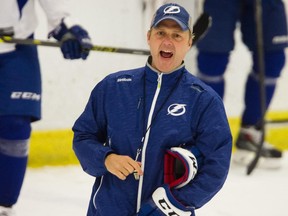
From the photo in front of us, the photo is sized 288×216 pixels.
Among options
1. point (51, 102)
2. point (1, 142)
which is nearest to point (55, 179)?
point (51, 102)

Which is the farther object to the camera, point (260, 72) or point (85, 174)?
point (260, 72)

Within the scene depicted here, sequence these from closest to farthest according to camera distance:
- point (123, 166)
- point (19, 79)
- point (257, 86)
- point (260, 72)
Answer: point (123, 166), point (19, 79), point (260, 72), point (257, 86)

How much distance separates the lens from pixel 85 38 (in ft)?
6.95

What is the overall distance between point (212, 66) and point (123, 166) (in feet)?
5.09

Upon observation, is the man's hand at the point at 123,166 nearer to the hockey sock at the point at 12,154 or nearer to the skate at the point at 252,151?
the hockey sock at the point at 12,154

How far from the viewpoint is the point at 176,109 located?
4.83 feet

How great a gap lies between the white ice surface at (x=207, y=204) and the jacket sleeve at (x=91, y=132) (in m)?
0.82

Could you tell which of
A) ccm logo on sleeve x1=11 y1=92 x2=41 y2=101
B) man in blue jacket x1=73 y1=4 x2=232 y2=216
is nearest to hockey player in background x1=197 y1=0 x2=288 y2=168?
ccm logo on sleeve x1=11 y1=92 x2=41 y2=101

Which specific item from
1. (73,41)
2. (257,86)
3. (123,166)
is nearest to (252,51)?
(257,86)

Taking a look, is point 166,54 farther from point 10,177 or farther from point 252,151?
point 252,151

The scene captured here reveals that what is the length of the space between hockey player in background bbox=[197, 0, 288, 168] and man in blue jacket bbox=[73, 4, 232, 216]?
136cm

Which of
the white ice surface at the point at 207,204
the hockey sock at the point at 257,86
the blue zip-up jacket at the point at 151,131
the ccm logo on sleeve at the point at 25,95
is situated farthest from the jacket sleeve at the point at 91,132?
the hockey sock at the point at 257,86

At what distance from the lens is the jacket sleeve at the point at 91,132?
1497mm

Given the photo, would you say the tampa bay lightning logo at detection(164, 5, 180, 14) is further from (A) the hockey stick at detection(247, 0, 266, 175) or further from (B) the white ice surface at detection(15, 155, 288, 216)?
(A) the hockey stick at detection(247, 0, 266, 175)
